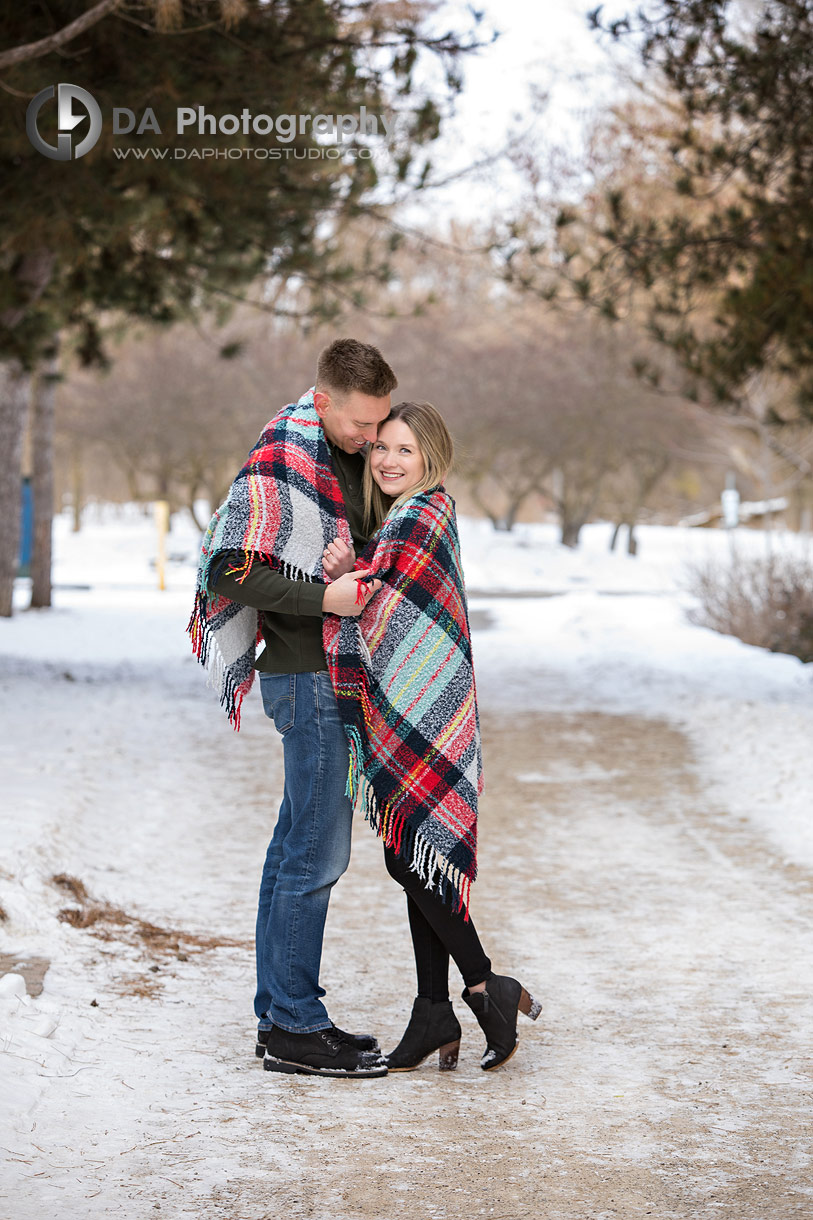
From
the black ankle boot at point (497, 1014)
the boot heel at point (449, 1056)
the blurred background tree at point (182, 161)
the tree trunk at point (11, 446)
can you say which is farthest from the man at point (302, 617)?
the tree trunk at point (11, 446)

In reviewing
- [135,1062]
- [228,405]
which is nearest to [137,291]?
[135,1062]

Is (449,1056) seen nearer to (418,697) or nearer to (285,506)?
(418,697)

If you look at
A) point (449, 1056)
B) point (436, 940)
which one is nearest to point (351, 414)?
point (436, 940)

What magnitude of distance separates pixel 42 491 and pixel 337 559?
14.4 meters

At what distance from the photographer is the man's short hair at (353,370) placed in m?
3.61

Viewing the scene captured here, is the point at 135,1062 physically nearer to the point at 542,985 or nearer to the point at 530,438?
the point at 542,985

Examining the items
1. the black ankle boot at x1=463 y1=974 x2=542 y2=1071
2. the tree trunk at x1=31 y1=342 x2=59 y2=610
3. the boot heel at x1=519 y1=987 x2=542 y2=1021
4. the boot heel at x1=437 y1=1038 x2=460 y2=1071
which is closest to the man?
the boot heel at x1=437 y1=1038 x2=460 y2=1071

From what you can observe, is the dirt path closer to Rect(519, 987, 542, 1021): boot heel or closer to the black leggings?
Rect(519, 987, 542, 1021): boot heel

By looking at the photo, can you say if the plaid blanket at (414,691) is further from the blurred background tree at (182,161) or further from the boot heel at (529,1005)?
the blurred background tree at (182,161)

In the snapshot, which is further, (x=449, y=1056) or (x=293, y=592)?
(x=449, y=1056)

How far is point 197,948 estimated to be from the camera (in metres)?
4.98

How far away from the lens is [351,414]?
3645 millimetres

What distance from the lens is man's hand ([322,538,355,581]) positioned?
3.58 m

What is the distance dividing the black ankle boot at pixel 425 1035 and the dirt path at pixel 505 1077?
0.06 meters
